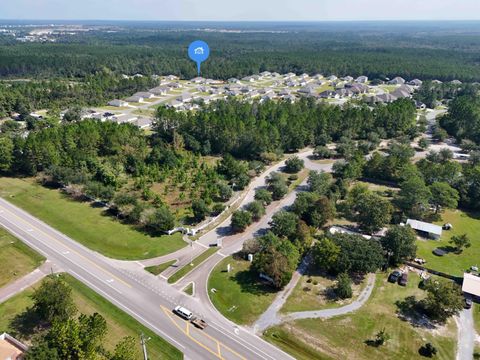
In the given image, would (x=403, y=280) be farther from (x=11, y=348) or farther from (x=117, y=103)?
(x=117, y=103)

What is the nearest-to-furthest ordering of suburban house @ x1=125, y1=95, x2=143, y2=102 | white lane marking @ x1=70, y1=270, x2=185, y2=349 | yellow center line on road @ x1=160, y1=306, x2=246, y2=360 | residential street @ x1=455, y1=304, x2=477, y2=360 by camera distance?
yellow center line on road @ x1=160, y1=306, x2=246, y2=360
residential street @ x1=455, y1=304, x2=477, y2=360
white lane marking @ x1=70, y1=270, x2=185, y2=349
suburban house @ x1=125, y1=95, x2=143, y2=102

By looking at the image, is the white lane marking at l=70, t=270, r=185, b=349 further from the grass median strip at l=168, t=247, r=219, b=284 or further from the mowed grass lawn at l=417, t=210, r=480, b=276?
the mowed grass lawn at l=417, t=210, r=480, b=276

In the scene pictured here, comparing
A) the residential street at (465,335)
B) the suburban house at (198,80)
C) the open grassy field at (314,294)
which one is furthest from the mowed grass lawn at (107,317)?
the suburban house at (198,80)

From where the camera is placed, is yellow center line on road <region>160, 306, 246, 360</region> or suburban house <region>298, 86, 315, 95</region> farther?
suburban house <region>298, 86, 315, 95</region>

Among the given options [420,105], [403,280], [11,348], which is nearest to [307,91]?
[420,105]

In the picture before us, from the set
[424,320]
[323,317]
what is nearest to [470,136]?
[424,320]

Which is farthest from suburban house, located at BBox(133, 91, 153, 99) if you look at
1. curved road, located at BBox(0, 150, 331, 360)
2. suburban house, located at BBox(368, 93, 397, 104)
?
curved road, located at BBox(0, 150, 331, 360)

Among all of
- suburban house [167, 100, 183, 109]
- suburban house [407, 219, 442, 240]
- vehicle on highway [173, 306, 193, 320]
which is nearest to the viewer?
vehicle on highway [173, 306, 193, 320]
